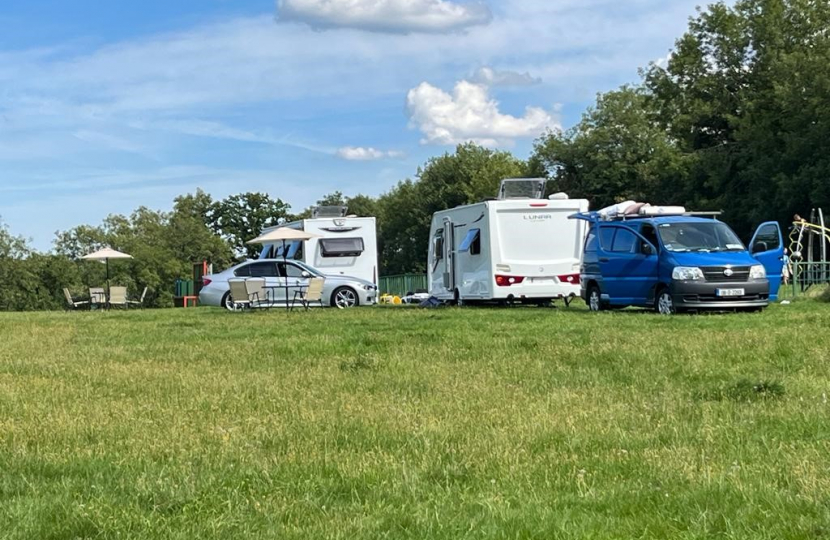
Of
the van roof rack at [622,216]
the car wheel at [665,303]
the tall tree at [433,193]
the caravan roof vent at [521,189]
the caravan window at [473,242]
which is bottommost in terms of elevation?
the car wheel at [665,303]

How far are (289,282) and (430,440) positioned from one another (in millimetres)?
19523

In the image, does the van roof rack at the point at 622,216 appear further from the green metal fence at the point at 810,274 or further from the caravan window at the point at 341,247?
the caravan window at the point at 341,247

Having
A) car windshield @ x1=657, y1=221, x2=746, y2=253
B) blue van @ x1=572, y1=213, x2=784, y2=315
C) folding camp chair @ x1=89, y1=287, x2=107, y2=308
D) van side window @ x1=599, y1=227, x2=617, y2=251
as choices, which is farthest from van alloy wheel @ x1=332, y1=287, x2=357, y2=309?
car windshield @ x1=657, y1=221, x2=746, y2=253

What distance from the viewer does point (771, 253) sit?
771 inches

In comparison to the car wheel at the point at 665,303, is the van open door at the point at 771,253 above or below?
above

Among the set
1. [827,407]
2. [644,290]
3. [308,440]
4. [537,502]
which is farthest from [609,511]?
[644,290]

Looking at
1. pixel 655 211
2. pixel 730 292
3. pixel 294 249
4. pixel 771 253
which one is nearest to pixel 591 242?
pixel 655 211

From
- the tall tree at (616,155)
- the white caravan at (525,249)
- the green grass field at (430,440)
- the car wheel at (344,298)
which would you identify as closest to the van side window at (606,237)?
the white caravan at (525,249)

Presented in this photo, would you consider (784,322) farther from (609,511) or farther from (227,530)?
(227,530)

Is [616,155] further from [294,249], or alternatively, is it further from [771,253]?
[771,253]

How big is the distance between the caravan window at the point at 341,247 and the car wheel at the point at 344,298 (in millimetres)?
2635

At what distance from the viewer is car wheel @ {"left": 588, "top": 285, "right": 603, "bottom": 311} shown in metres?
19.6

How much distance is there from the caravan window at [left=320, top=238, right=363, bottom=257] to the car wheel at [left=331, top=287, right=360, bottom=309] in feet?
8.64

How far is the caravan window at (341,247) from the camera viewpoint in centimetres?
2838
